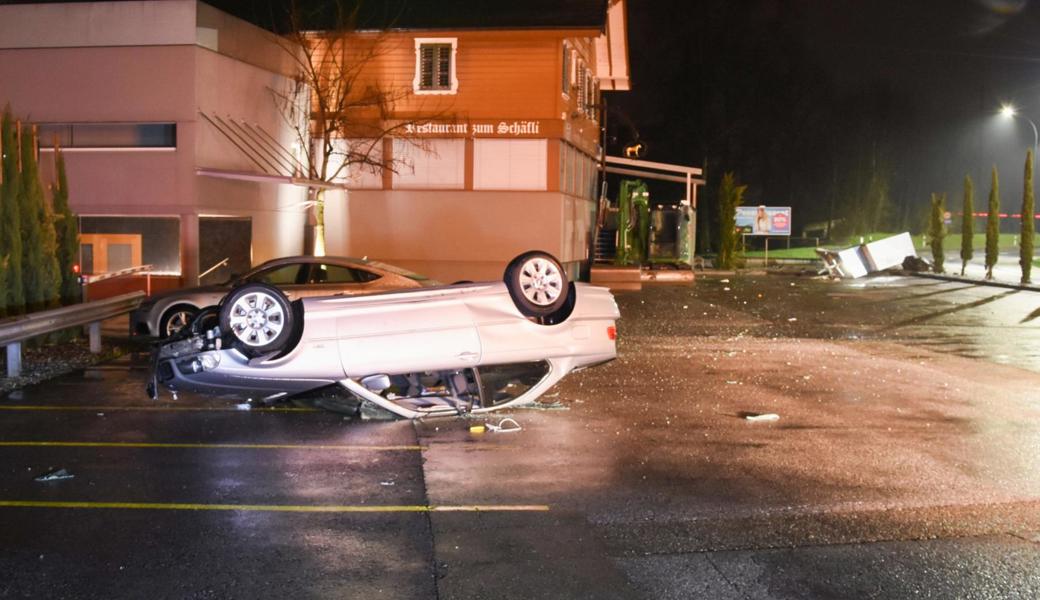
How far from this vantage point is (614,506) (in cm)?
805

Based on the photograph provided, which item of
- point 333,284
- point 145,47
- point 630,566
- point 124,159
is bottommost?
point 630,566

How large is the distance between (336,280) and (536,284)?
21.2 feet

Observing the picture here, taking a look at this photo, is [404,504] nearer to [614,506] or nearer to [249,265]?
[614,506]

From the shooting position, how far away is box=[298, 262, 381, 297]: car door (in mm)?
16109

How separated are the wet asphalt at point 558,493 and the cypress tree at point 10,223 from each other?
3.00m

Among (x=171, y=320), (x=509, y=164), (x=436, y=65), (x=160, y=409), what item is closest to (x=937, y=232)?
(x=509, y=164)

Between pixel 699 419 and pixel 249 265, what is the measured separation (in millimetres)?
16020

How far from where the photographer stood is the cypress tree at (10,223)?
53.4 ft

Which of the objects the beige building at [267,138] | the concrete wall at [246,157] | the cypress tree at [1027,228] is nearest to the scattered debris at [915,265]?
the cypress tree at [1027,228]

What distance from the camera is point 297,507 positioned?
26.1 ft

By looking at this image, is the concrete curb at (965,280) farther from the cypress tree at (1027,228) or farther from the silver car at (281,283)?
the silver car at (281,283)

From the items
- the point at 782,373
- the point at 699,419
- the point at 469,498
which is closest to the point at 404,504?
the point at 469,498

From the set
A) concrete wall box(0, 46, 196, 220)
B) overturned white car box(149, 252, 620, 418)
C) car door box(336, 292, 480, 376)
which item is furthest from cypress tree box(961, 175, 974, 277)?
car door box(336, 292, 480, 376)

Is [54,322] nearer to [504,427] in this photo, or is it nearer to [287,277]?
[287,277]
